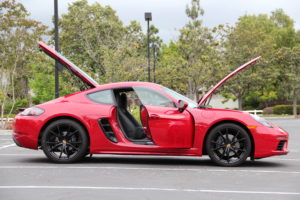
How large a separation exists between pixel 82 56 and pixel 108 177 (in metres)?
42.3

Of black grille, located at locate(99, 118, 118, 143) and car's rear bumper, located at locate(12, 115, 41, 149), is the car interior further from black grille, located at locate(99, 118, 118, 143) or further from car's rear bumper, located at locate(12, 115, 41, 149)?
car's rear bumper, located at locate(12, 115, 41, 149)

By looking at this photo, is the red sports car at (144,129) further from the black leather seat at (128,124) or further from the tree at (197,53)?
the tree at (197,53)

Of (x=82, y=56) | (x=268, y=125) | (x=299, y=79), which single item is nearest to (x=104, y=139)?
(x=268, y=125)

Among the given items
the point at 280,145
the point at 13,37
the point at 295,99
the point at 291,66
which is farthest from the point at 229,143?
the point at 291,66

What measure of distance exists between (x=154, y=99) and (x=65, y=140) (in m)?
1.63

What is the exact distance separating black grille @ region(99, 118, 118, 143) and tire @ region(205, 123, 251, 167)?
1.54 m

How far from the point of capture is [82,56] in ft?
160

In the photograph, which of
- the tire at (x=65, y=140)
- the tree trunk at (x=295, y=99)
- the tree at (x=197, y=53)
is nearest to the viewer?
the tire at (x=65, y=140)

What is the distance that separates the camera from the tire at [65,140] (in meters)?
8.67

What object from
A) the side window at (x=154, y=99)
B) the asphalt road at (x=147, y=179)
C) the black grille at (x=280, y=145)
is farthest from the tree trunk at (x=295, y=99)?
the side window at (x=154, y=99)

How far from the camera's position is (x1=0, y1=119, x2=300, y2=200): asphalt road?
19.6 ft

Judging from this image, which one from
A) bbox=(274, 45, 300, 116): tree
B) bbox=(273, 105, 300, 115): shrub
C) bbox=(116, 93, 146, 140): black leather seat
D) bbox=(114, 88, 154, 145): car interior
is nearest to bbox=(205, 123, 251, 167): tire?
bbox=(114, 88, 154, 145): car interior

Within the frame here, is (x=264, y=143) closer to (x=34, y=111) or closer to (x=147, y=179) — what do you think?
(x=147, y=179)

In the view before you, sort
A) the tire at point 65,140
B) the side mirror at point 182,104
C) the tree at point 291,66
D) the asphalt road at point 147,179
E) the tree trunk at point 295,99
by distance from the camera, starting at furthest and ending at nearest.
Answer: the tree at point 291,66, the tree trunk at point 295,99, the tire at point 65,140, the side mirror at point 182,104, the asphalt road at point 147,179
